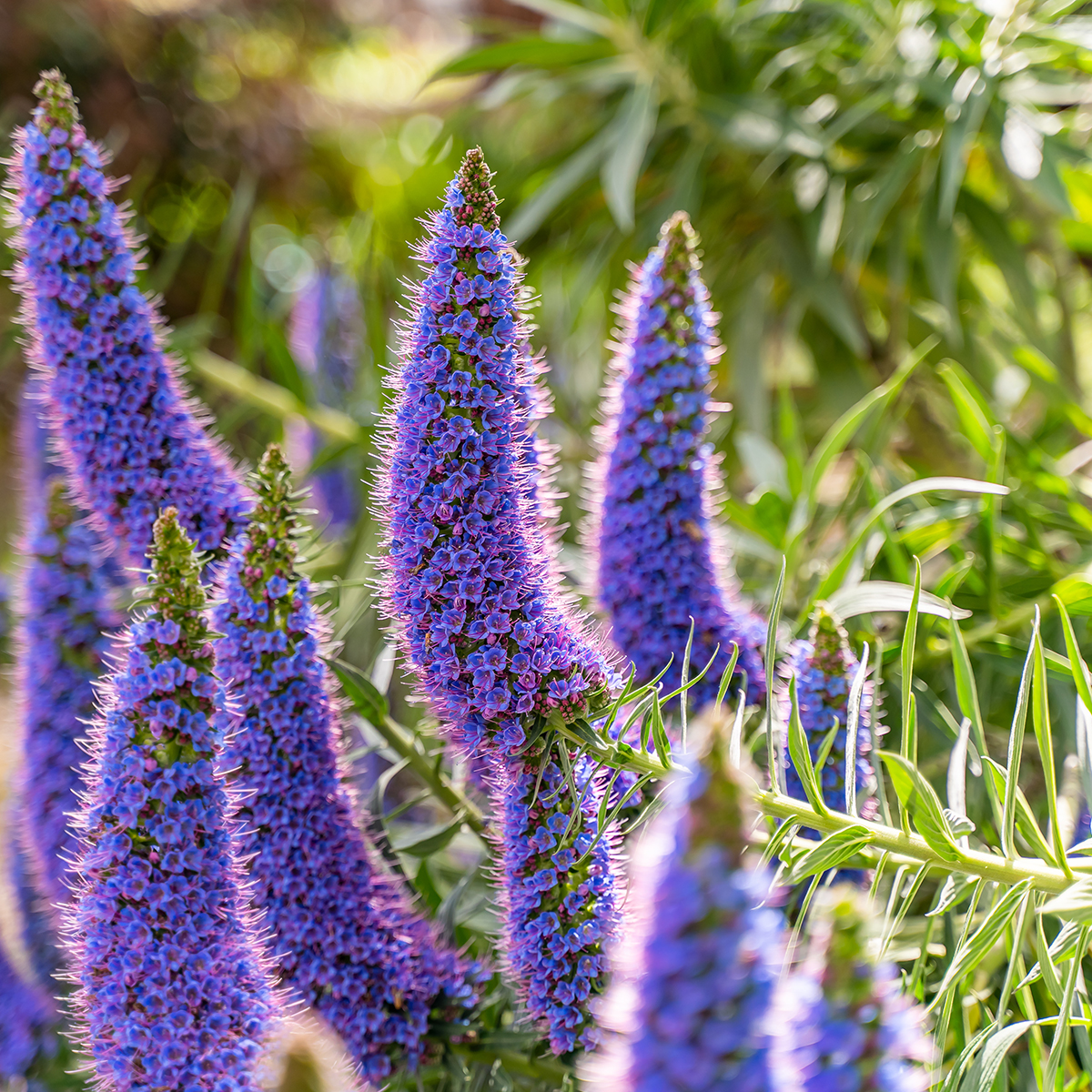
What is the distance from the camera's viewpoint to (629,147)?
1.19 meters

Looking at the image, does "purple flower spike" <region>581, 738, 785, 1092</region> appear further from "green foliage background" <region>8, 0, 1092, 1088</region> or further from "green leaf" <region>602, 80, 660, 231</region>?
"green leaf" <region>602, 80, 660, 231</region>

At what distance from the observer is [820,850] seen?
1.54 ft

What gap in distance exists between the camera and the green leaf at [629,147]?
1.12m

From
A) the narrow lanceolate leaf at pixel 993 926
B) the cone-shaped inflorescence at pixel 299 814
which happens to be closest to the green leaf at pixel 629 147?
the cone-shaped inflorescence at pixel 299 814

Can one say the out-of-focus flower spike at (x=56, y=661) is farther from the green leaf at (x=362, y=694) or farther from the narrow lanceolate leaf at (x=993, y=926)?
the narrow lanceolate leaf at (x=993, y=926)

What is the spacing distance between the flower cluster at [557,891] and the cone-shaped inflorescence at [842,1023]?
0.23m

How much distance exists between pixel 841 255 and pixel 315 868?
118cm

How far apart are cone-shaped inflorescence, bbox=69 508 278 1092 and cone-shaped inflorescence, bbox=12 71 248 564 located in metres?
0.18

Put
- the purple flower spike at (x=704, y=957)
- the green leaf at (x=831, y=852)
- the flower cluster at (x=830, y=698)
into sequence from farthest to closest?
the flower cluster at (x=830, y=698) → the green leaf at (x=831, y=852) → the purple flower spike at (x=704, y=957)

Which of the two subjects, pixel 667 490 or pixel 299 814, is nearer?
pixel 299 814

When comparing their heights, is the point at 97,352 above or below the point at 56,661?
above

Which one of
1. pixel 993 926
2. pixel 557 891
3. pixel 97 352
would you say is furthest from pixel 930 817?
pixel 97 352

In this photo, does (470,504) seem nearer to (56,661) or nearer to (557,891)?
(557,891)

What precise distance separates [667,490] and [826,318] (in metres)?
0.81
